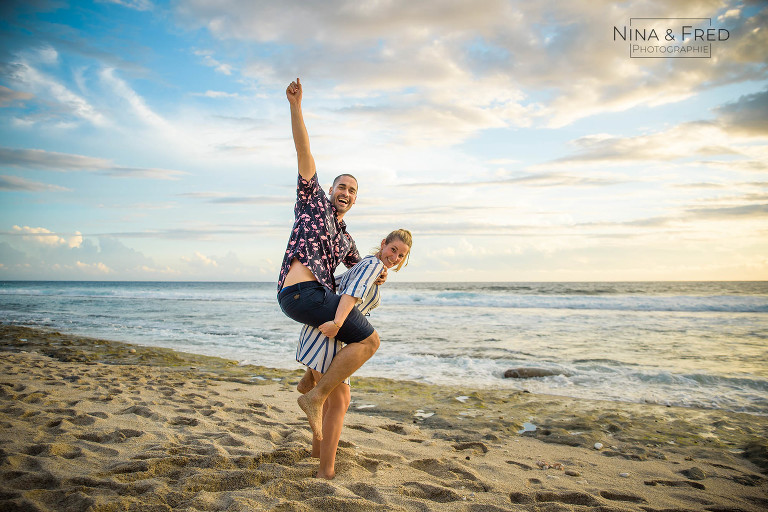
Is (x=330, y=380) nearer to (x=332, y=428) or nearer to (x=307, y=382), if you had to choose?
(x=332, y=428)

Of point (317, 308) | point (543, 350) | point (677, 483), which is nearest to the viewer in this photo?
point (317, 308)

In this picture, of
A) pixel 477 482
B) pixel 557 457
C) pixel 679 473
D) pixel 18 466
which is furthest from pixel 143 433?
pixel 679 473

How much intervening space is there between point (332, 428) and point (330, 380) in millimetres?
402

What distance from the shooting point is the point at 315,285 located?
304cm

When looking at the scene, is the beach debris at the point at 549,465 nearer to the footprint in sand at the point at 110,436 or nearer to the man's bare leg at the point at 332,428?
the man's bare leg at the point at 332,428

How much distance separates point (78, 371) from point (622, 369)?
9129 mm

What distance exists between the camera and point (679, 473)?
12.4 feet

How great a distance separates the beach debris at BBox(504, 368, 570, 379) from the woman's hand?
5.58 meters

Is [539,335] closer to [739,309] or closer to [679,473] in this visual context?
[679,473]

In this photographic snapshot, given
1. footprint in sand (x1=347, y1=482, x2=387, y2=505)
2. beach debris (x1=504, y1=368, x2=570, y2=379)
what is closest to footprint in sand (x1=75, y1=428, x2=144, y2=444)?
footprint in sand (x1=347, y1=482, x2=387, y2=505)

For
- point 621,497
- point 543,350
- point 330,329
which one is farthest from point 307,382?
point 543,350

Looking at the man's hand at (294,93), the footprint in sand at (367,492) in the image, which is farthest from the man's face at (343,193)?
the footprint in sand at (367,492)

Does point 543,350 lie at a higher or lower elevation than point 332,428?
lower

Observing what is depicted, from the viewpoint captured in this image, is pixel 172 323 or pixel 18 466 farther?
pixel 172 323
